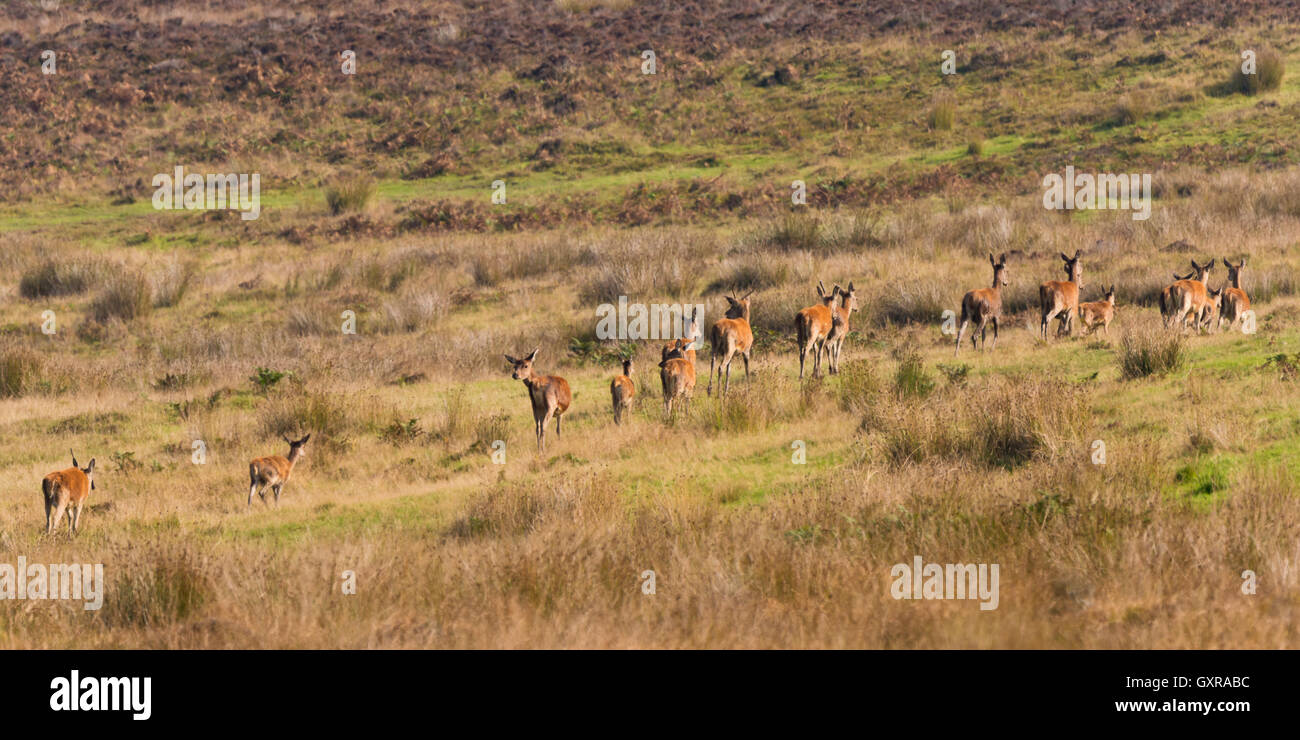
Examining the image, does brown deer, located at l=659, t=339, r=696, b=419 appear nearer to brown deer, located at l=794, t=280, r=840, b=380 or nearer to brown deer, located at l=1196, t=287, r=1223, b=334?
brown deer, located at l=794, t=280, r=840, b=380

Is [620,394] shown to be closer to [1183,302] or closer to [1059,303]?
[1059,303]

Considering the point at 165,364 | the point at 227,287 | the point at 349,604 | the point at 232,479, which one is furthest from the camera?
the point at 227,287

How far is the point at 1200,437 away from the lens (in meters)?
11.9

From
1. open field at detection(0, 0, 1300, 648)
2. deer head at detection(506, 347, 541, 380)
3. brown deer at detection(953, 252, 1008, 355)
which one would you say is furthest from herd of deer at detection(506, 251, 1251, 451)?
open field at detection(0, 0, 1300, 648)

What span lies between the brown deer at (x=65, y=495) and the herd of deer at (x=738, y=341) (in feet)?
0.04

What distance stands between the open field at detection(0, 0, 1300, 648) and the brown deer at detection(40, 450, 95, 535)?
1.69 feet

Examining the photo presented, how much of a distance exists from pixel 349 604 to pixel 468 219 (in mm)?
32781

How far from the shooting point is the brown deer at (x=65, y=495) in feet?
44.5

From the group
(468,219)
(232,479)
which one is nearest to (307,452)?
(232,479)

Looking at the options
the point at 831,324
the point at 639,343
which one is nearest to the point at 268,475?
the point at 831,324

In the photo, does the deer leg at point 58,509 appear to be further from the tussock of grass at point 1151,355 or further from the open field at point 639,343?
the tussock of grass at point 1151,355

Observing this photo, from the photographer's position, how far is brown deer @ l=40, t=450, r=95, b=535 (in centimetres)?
1355
